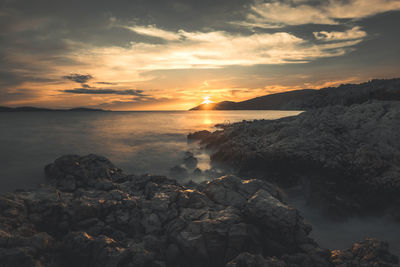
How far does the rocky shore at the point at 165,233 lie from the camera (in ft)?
15.8

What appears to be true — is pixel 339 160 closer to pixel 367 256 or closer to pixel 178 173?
pixel 367 256

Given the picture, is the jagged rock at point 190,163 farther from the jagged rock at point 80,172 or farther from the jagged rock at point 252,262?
the jagged rock at point 252,262

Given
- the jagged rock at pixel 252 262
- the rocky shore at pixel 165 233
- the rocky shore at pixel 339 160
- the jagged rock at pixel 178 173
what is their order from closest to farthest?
the jagged rock at pixel 252 262 → the rocky shore at pixel 165 233 → the rocky shore at pixel 339 160 → the jagged rock at pixel 178 173

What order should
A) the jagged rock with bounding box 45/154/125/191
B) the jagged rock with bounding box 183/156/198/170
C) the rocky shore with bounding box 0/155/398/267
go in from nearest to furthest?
1. the rocky shore with bounding box 0/155/398/267
2. the jagged rock with bounding box 45/154/125/191
3. the jagged rock with bounding box 183/156/198/170

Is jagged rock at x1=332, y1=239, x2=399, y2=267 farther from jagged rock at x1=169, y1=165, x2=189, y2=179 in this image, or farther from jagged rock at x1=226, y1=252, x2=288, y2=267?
jagged rock at x1=169, y1=165, x2=189, y2=179

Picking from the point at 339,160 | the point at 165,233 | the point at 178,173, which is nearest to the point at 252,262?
the point at 165,233

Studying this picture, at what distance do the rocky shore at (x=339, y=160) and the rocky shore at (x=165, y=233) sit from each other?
165 inches

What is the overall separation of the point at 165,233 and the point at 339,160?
9.01 metres

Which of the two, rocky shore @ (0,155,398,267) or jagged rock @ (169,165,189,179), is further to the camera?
jagged rock @ (169,165,189,179)

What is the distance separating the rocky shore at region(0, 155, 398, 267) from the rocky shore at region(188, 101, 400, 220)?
4.19 metres

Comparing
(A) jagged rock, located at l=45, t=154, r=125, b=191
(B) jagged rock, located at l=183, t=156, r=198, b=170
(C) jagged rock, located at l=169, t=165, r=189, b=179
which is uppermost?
(A) jagged rock, located at l=45, t=154, r=125, b=191

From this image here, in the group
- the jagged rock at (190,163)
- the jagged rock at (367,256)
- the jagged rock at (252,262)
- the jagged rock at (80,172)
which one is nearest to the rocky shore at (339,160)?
the jagged rock at (190,163)

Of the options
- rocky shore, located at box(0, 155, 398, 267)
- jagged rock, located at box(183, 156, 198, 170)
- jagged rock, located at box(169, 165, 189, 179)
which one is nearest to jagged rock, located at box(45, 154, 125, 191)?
rocky shore, located at box(0, 155, 398, 267)

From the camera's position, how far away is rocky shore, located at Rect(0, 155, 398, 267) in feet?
15.8
